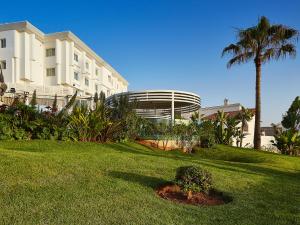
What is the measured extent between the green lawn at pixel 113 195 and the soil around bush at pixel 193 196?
8.3 inches

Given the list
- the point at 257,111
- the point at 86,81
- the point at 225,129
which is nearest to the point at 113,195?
the point at 257,111

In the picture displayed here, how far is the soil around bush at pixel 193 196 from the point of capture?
6.19 m

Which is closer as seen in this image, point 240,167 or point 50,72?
point 240,167

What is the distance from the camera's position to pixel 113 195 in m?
5.89

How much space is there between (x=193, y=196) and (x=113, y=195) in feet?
5.23

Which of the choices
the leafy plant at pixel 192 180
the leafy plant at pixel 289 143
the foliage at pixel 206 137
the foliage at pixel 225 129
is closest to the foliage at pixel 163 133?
the foliage at pixel 206 137

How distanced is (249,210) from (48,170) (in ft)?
13.8

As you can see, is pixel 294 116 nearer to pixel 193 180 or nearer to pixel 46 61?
pixel 193 180

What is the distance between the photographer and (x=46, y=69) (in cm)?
4219

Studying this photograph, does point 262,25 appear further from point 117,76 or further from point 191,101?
point 117,76

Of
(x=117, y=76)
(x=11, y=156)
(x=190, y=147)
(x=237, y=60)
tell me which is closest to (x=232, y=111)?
(x=237, y=60)

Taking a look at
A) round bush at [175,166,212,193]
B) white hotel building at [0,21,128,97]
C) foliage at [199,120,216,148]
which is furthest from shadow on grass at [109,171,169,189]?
white hotel building at [0,21,128,97]

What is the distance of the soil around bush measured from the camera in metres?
6.19

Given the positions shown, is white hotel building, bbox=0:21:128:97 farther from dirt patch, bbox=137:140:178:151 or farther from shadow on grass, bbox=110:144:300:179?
shadow on grass, bbox=110:144:300:179
